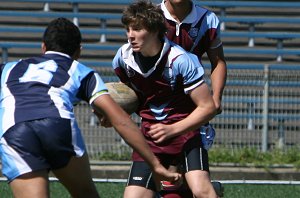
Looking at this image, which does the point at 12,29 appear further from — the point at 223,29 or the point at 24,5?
the point at 223,29

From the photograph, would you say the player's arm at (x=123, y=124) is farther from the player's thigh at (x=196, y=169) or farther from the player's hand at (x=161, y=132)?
the player's thigh at (x=196, y=169)

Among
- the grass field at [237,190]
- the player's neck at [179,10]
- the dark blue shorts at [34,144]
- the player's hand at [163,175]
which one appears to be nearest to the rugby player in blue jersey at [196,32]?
the player's neck at [179,10]

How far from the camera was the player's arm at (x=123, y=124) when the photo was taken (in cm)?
530

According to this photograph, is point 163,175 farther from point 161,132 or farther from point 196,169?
point 196,169

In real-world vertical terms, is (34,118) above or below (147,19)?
below

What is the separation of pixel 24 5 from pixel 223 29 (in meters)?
3.59

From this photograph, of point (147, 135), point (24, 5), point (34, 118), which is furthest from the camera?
point (24, 5)

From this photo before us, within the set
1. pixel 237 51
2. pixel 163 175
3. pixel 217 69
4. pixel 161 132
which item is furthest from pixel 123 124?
pixel 237 51

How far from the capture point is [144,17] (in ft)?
19.8

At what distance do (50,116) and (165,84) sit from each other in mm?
1122

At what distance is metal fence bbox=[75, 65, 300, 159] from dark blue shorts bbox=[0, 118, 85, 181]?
590 cm

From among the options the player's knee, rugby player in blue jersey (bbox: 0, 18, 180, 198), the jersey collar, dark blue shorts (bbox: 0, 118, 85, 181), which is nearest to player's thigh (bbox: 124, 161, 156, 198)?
the player's knee

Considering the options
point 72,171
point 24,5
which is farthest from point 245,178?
point 24,5

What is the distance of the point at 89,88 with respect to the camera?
5.38 meters
